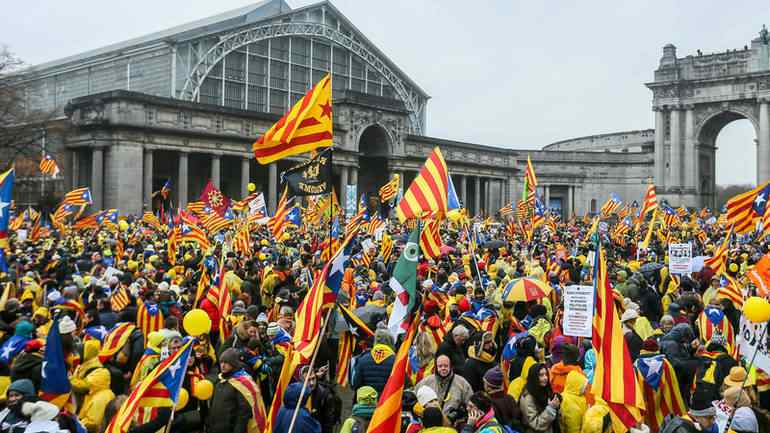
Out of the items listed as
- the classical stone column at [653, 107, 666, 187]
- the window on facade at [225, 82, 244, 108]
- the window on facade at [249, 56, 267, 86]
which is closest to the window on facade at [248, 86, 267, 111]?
the window on facade at [249, 56, 267, 86]

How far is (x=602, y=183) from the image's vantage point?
83.4 m

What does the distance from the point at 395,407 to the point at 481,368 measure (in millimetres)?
2158

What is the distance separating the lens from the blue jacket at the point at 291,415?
6.66m

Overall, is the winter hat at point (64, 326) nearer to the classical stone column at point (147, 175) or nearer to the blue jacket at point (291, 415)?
the blue jacket at point (291, 415)

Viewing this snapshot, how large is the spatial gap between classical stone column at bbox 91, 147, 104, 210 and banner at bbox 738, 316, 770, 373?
43.5 m

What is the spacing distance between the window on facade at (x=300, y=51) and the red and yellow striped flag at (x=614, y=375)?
64.3 meters

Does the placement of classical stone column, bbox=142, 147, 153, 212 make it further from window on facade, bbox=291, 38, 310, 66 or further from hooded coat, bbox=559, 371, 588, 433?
hooded coat, bbox=559, 371, 588, 433

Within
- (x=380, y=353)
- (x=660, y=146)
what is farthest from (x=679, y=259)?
(x=660, y=146)

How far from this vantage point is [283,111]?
219ft

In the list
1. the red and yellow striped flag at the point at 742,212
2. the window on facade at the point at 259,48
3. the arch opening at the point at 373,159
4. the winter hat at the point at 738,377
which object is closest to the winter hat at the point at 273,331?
the winter hat at the point at 738,377

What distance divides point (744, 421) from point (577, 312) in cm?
346

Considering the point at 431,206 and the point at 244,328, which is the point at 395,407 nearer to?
the point at 244,328

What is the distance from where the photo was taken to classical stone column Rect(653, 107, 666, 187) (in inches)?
2936

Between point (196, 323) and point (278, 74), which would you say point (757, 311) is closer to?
point (196, 323)
